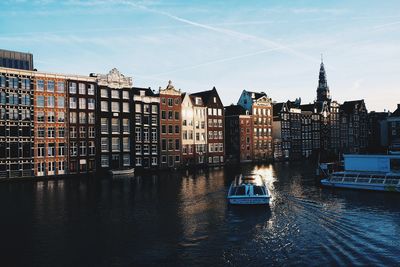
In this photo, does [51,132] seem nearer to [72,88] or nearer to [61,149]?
[61,149]

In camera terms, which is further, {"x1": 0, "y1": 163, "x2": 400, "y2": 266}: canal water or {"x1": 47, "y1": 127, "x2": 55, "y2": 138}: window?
{"x1": 47, "y1": 127, "x2": 55, "y2": 138}: window

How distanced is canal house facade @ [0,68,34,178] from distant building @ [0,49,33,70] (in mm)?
20246

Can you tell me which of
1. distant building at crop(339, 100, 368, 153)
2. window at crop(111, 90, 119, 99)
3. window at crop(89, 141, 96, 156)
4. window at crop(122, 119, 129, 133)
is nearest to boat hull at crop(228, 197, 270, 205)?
window at crop(89, 141, 96, 156)

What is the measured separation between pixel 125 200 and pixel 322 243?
26078 mm

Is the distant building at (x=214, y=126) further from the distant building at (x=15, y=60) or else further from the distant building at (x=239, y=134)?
the distant building at (x=15, y=60)

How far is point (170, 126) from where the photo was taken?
314ft

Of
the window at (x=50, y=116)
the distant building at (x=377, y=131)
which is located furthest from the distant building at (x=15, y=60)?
the distant building at (x=377, y=131)

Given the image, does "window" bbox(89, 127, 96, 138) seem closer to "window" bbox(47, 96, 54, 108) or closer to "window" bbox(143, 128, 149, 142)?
"window" bbox(47, 96, 54, 108)

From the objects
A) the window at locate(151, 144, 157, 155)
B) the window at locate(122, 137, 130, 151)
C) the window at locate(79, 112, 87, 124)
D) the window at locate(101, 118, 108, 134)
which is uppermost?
the window at locate(79, 112, 87, 124)

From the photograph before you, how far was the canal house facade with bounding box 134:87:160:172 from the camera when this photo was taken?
87938 mm

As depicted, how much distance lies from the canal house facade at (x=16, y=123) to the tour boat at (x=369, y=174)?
52692 mm

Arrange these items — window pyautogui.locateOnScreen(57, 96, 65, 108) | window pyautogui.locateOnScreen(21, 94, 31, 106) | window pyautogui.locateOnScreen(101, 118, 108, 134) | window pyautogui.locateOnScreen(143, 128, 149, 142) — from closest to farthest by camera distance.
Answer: window pyautogui.locateOnScreen(21, 94, 31, 106), window pyautogui.locateOnScreen(57, 96, 65, 108), window pyautogui.locateOnScreen(101, 118, 108, 134), window pyautogui.locateOnScreen(143, 128, 149, 142)

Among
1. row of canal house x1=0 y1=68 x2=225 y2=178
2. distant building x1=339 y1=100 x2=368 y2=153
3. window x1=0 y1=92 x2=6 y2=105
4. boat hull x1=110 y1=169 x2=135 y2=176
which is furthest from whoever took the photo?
distant building x1=339 y1=100 x2=368 y2=153

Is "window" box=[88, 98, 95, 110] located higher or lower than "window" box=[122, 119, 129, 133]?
higher
